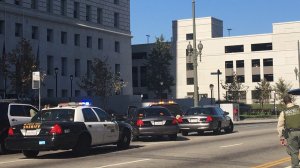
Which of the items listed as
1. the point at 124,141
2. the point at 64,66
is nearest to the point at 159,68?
the point at 64,66

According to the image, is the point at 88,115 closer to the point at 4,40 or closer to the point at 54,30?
the point at 4,40

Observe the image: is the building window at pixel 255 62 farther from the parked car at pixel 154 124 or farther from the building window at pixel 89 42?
the parked car at pixel 154 124

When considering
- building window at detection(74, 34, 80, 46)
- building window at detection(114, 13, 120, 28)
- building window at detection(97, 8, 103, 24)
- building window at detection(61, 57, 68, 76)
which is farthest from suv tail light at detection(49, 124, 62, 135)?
building window at detection(114, 13, 120, 28)

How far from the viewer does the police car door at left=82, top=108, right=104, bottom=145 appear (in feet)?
53.5

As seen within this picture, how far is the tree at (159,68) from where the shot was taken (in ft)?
303

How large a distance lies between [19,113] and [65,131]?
4.51 metres

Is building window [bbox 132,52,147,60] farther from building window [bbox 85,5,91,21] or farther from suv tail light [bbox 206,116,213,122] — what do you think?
suv tail light [bbox 206,116,213,122]

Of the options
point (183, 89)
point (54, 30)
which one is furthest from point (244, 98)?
point (54, 30)

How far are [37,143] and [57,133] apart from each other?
670 millimetres

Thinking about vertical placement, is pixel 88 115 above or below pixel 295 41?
below

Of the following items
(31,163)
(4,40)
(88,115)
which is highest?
(4,40)

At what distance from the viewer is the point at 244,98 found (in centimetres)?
9444

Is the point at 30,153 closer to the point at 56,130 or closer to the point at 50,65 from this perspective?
the point at 56,130

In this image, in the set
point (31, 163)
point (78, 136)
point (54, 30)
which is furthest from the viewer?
point (54, 30)
